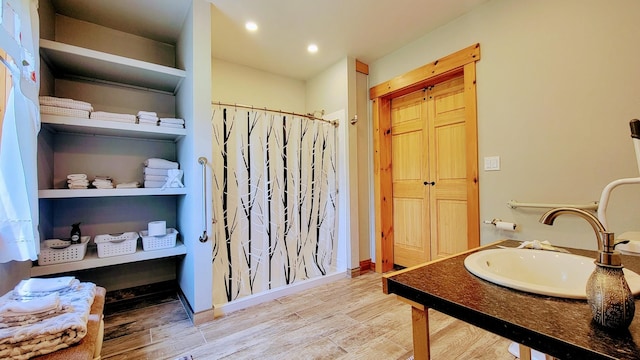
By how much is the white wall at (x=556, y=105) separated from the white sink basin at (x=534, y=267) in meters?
1.12

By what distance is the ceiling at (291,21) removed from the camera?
7.10 feet

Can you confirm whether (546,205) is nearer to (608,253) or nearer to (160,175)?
(608,253)

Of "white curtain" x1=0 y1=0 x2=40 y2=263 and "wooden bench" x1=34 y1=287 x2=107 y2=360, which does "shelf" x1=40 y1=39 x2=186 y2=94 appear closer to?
"white curtain" x1=0 y1=0 x2=40 y2=263

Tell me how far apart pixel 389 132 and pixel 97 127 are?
2.77m

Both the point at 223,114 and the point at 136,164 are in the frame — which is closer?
the point at 223,114

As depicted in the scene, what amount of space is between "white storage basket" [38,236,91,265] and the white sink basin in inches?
96.5

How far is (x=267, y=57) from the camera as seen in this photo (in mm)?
3059

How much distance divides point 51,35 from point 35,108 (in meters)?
1.07

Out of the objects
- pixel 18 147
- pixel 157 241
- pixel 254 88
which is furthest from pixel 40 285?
pixel 254 88

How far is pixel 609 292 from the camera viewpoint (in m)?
0.56

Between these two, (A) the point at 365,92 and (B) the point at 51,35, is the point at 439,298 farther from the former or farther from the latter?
(B) the point at 51,35

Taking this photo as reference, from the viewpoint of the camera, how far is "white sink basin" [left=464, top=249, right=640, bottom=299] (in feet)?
2.91

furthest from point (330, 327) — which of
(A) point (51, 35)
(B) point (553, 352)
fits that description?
(A) point (51, 35)

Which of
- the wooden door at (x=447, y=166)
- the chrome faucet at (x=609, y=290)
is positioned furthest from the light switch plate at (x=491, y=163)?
the chrome faucet at (x=609, y=290)
